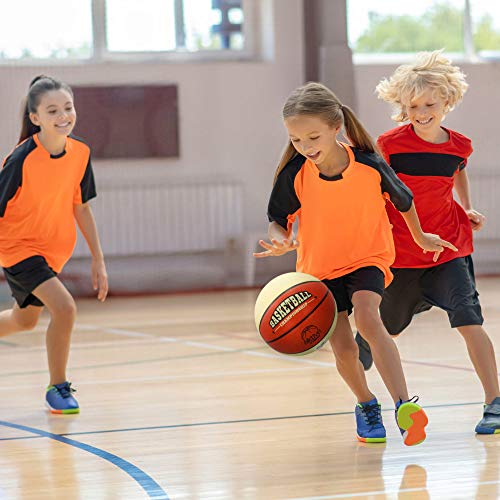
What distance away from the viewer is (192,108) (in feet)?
30.0

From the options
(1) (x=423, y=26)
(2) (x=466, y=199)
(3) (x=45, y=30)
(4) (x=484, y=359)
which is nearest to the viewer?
(4) (x=484, y=359)

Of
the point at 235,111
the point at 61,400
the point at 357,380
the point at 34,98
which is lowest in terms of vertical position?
the point at 61,400

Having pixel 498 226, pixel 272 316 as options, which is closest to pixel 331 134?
pixel 272 316

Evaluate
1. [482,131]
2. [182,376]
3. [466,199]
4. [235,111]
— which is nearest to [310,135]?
[466,199]

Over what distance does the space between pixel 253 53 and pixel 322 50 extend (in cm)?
73

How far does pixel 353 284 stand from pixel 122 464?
84cm

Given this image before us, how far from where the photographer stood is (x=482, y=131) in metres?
9.81

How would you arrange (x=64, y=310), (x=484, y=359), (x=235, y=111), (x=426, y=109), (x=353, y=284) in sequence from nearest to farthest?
(x=353, y=284), (x=484, y=359), (x=426, y=109), (x=64, y=310), (x=235, y=111)

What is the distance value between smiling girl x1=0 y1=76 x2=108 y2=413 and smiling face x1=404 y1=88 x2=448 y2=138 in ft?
4.16

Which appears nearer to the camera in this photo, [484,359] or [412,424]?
[412,424]

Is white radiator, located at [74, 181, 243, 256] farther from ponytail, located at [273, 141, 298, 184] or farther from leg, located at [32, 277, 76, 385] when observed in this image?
ponytail, located at [273, 141, 298, 184]

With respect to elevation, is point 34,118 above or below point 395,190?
above

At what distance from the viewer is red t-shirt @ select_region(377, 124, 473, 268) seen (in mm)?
3504

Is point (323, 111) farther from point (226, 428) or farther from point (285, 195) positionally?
point (226, 428)
